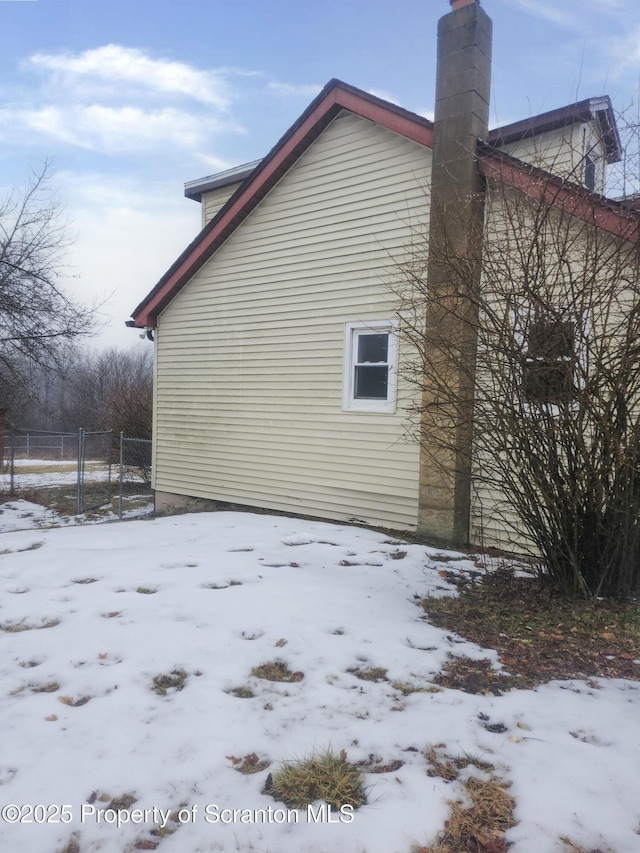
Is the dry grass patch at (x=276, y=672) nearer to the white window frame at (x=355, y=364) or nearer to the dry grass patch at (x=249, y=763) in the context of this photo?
the dry grass patch at (x=249, y=763)

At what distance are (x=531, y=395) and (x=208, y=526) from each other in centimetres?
446

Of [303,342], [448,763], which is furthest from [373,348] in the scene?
[448,763]

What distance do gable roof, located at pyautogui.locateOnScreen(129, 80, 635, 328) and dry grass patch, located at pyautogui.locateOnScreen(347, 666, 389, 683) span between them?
11.3ft

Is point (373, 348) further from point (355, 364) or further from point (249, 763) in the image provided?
point (249, 763)

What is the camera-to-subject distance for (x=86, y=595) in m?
4.30

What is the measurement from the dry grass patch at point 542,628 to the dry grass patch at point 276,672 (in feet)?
3.49

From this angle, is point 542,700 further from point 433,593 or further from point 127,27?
point 127,27

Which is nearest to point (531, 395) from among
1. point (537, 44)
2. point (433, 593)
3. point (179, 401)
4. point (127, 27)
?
point (433, 593)

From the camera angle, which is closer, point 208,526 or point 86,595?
point 86,595

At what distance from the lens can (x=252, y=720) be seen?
8.88ft

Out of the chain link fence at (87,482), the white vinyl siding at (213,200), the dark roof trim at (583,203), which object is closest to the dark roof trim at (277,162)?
the dark roof trim at (583,203)

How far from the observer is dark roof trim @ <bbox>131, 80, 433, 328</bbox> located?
7.24 metres

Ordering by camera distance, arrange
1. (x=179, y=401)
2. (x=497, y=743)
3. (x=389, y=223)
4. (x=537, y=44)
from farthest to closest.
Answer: (x=179, y=401), (x=389, y=223), (x=537, y=44), (x=497, y=743)

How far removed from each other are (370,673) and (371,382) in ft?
16.9
